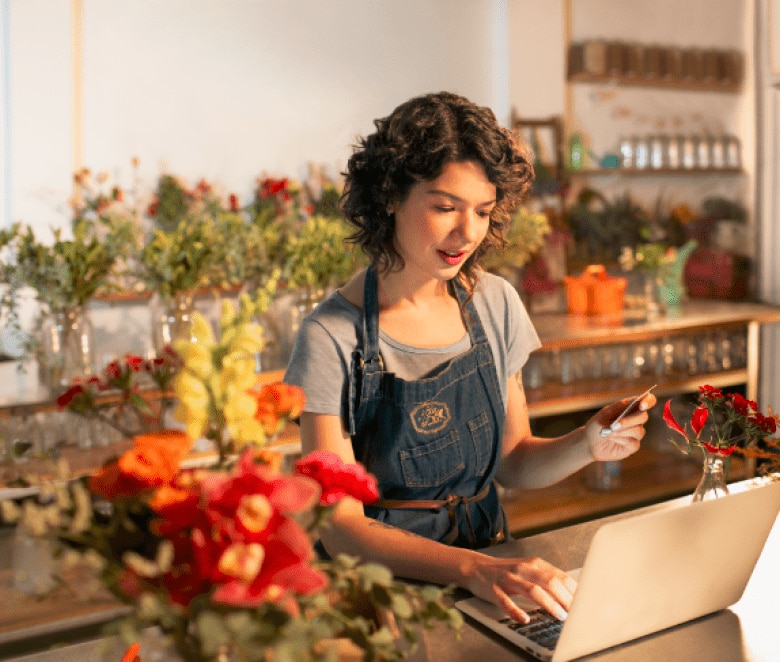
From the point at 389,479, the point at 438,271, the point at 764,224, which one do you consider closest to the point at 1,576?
the point at 389,479

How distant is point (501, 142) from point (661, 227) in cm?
397

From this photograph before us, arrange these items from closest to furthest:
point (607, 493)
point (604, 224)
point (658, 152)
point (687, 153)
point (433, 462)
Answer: point (433, 462)
point (607, 493)
point (604, 224)
point (658, 152)
point (687, 153)

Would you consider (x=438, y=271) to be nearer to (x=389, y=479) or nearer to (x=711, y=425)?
(x=389, y=479)

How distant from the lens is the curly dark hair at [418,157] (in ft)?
5.81

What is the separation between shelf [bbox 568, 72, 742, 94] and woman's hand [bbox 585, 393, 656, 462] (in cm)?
385

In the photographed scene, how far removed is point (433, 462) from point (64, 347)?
1.92 meters

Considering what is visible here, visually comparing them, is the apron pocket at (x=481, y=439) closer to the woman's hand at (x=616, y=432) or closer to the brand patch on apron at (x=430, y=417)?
the brand patch on apron at (x=430, y=417)

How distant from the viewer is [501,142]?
1.80 metres

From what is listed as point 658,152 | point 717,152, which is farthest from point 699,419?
point 717,152

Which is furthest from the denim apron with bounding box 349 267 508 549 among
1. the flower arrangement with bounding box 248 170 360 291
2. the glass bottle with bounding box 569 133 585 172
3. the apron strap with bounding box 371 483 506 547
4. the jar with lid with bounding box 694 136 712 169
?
the jar with lid with bounding box 694 136 712 169

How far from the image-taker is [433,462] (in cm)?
186

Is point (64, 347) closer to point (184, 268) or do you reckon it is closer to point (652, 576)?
A: point (184, 268)

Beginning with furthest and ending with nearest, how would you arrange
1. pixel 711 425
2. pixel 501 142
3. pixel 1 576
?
pixel 1 576
pixel 501 142
pixel 711 425

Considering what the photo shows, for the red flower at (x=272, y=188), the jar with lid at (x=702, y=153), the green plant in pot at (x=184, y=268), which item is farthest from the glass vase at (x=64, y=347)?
the jar with lid at (x=702, y=153)
